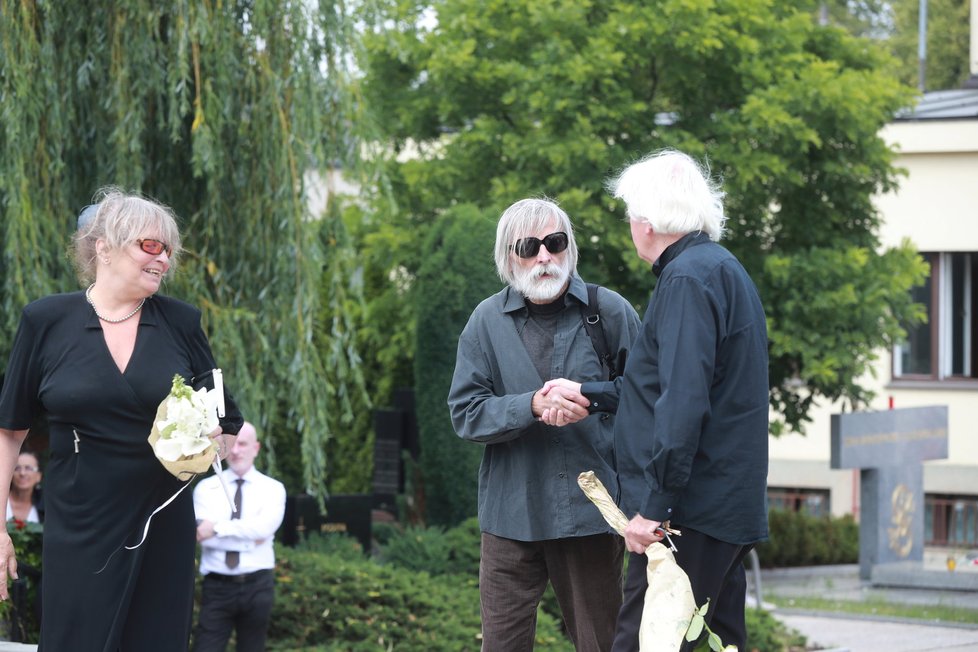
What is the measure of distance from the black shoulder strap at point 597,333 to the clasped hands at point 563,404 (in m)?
0.30

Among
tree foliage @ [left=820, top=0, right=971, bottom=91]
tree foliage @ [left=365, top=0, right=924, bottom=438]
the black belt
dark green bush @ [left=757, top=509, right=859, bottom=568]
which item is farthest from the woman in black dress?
tree foliage @ [left=820, top=0, right=971, bottom=91]

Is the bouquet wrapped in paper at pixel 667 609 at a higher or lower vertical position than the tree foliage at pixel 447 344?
lower

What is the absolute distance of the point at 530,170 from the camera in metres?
14.5

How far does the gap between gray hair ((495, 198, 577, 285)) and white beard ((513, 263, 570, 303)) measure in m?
0.06

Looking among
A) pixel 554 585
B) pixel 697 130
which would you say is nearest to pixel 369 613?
pixel 554 585

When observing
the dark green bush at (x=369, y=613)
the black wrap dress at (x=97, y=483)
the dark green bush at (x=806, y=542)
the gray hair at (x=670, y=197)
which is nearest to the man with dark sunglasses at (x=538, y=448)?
the gray hair at (x=670, y=197)

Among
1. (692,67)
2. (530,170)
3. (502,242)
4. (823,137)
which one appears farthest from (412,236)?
(502,242)

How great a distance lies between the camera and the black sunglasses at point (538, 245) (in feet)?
15.0

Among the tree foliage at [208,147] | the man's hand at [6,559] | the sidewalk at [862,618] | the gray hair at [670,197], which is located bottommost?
the sidewalk at [862,618]

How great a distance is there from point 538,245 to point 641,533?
1153 mm

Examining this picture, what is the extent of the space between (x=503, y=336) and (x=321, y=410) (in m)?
4.00

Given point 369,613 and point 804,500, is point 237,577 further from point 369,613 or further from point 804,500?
point 804,500

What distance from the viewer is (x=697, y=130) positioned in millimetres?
14680

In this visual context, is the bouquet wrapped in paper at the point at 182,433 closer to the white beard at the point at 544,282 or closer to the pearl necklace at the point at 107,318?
the pearl necklace at the point at 107,318
